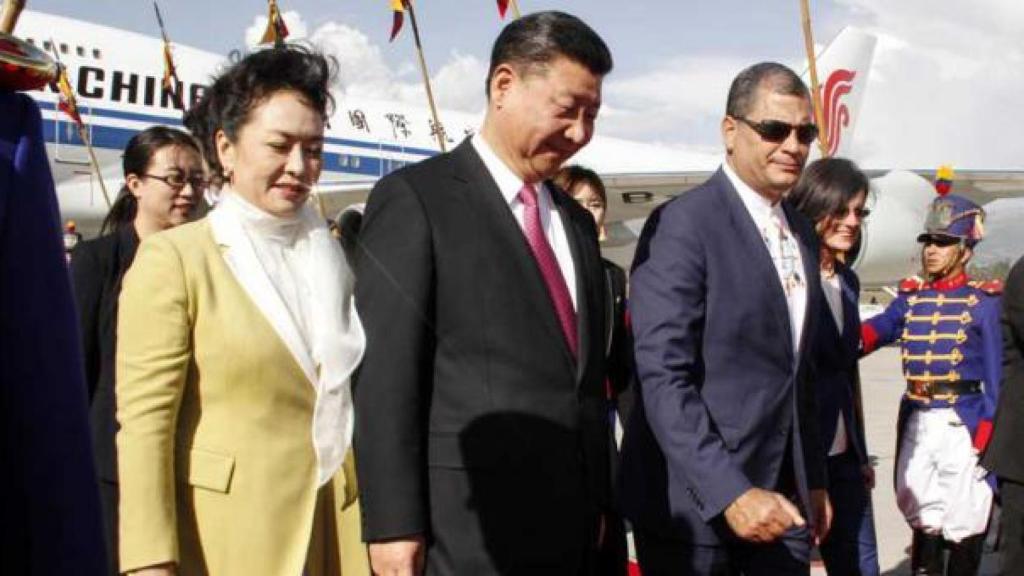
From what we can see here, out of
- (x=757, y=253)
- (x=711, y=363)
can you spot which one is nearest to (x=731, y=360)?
(x=711, y=363)

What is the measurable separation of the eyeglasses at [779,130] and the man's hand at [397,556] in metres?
1.27

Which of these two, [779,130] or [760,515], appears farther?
[779,130]

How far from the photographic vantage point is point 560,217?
7.64 ft

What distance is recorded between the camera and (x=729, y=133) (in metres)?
2.80

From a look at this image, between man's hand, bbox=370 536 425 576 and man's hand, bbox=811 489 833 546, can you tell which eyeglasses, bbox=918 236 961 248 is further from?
man's hand, bbox=370 536 425 576

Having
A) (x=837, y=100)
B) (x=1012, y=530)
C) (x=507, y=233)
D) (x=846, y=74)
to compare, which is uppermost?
(x=846, y=74)

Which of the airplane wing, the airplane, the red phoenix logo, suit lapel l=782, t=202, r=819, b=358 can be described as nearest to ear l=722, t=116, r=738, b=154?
suit lapel l=782, t=202, r=819, b=358

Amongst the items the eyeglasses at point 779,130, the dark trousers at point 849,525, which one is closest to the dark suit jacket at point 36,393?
the eyeglasses at point 779,130

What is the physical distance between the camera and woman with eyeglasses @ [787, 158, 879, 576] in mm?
3420

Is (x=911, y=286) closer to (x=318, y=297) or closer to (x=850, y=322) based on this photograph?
(x=850, y=322)

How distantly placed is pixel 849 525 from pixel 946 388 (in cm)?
111

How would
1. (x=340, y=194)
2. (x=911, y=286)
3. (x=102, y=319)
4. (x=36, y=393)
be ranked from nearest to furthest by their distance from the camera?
(x=36, y=393) → (x=102, y=319) → (x=911, y=286) → (x=340, y=194)

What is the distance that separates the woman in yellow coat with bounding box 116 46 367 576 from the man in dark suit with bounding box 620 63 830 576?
2.33 ft

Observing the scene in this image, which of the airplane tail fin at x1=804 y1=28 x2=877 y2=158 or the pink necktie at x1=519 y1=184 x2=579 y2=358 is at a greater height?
the airplane tail fin at x1=804 y1=28 x2=877 y2=158
